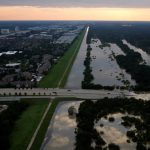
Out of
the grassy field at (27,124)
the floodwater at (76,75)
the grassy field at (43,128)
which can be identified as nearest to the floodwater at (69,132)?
the grassy field at (43,128)

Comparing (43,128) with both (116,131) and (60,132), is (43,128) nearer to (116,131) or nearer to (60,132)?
(60,132)

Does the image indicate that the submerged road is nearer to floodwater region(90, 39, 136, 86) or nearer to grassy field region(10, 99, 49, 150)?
grassy field region(10, 99, 49, 150)

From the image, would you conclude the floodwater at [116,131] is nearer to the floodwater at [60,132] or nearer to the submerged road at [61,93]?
the floodwater at [60,132]

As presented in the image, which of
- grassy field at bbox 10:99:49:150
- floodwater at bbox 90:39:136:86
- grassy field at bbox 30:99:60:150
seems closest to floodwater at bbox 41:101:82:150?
grassy field at bbox 30:99:60:150

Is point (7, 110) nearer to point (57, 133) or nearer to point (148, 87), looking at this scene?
point (57, 133)

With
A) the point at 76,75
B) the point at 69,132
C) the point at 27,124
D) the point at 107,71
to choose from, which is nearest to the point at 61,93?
the point at 27,124
